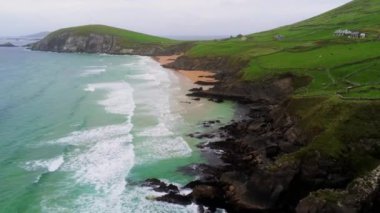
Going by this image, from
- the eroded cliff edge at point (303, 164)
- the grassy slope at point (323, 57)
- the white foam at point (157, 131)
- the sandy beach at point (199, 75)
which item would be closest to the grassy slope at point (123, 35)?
the grassy slope at point (323, 57)

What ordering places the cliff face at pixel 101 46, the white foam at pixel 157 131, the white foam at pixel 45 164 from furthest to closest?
the cliff face at pixel 101 46
the white foam at pixel 157 131
the white foam at pixel 45 164

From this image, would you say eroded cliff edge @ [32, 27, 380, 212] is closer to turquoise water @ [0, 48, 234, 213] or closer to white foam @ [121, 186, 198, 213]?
white foam @ [121, 186, 198, 213]

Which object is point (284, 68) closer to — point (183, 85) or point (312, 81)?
point (312, 81)

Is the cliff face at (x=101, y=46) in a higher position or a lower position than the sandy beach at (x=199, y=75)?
higher

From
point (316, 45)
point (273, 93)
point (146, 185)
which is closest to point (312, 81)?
point (273, 93)

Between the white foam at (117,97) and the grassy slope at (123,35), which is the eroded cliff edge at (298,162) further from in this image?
the grassy slope at (123,35)


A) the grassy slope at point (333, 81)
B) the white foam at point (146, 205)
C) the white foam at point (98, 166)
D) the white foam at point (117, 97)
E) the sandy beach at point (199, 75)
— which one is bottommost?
the white foam at point (146, 205)

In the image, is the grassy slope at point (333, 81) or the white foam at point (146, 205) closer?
the white foam at point (146, 205)
